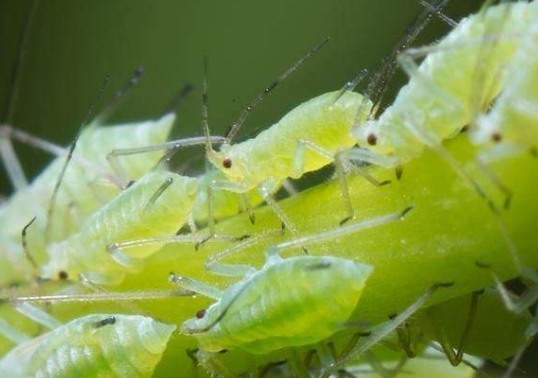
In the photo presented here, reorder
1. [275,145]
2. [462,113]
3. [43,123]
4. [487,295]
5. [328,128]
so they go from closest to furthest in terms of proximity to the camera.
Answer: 1. [462,113]
2. [487,295]
3. [328,128]
4. [275,145]
5. [43,123]

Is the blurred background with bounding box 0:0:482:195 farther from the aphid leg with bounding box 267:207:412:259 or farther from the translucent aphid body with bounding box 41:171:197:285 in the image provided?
the aphid leg with bounding box 267:207:412:259

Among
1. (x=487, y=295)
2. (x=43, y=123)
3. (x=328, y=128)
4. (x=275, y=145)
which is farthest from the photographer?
(x=43, y=123)

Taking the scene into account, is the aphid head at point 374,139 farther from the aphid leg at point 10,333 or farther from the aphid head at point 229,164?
the aphid leg at point 10,333

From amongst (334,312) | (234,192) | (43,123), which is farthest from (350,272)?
(43,123)

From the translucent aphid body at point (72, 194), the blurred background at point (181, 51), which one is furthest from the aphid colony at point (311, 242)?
the blurred background at point (181, 51)

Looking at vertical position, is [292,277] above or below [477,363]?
above

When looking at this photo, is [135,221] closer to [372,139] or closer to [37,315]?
[37,315]

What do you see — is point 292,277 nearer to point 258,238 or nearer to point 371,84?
point 258,238

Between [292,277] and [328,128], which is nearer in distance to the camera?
[292,277]
